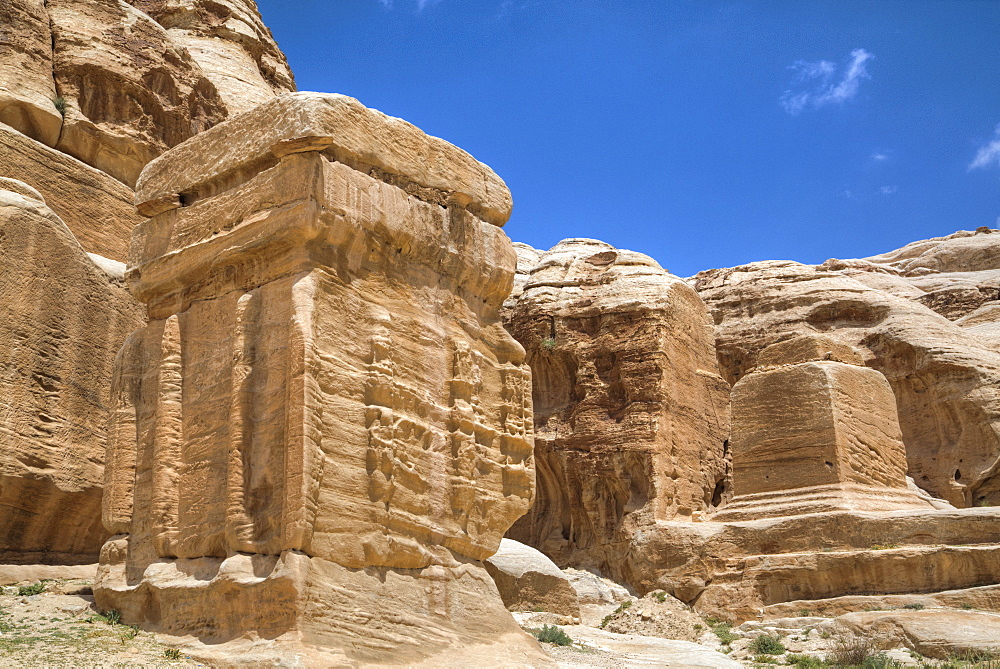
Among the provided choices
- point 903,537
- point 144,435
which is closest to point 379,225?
point 144,435

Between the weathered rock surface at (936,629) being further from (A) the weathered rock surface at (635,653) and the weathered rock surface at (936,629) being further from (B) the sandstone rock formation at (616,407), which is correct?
(B) the sandstone rock formation at (616,407)

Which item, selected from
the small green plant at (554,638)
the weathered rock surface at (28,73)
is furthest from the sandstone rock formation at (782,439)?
the weathered rock surface at (28,73)

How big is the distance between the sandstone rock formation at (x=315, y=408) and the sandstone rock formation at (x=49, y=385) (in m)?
1.17

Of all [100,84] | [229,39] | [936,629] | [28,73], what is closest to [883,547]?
[936,629]

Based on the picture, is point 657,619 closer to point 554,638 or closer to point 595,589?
point 595,589

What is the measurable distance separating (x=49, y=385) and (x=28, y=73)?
653 centimetres

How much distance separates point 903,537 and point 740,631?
2811 mm

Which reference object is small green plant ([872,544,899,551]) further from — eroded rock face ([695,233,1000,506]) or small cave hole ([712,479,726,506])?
eroded rock face ([695,233,1000,506])

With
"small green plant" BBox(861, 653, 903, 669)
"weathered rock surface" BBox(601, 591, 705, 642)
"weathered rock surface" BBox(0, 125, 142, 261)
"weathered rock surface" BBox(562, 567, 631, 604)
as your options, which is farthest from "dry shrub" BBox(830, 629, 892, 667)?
"weathered rock surface" BBox(0, 125, 142, 261)

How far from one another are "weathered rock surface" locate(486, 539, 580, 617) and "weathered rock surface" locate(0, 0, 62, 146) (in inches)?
348

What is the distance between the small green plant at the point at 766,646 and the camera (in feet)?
43.2

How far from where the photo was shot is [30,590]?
10.1m

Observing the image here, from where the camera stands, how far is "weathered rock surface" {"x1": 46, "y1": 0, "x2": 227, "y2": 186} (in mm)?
16062

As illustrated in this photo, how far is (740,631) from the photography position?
1533 cm
